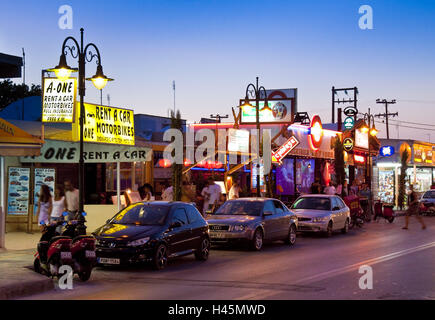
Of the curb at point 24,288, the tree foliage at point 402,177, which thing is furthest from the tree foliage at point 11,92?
the curb at point 24,288

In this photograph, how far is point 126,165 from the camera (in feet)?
85.1

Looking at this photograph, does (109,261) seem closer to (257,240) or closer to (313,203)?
(257,240)

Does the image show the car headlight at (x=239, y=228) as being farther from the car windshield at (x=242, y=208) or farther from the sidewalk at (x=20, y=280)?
the sidewalk at (x=20, y=280)

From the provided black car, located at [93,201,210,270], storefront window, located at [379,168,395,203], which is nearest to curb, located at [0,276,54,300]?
black car, located at [93,201,210,270]

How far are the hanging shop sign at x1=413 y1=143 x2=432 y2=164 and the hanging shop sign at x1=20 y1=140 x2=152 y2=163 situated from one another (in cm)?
4123

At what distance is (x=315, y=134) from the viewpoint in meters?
39.6

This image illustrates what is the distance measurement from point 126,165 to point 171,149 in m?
2.81

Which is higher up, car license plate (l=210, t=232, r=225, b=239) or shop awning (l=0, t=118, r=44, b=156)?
shop awning (l=0, t=118, r=44, b=156)

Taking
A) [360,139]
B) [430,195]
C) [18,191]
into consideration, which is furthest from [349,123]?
[18,191]

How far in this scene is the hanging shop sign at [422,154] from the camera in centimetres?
5769

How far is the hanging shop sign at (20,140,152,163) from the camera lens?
20.8m

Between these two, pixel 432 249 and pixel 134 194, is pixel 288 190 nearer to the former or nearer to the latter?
pixel 134 194

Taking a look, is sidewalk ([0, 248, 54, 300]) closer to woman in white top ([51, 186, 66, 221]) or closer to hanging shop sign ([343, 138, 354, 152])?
woman in white top ([51, 186, 66, 221])
